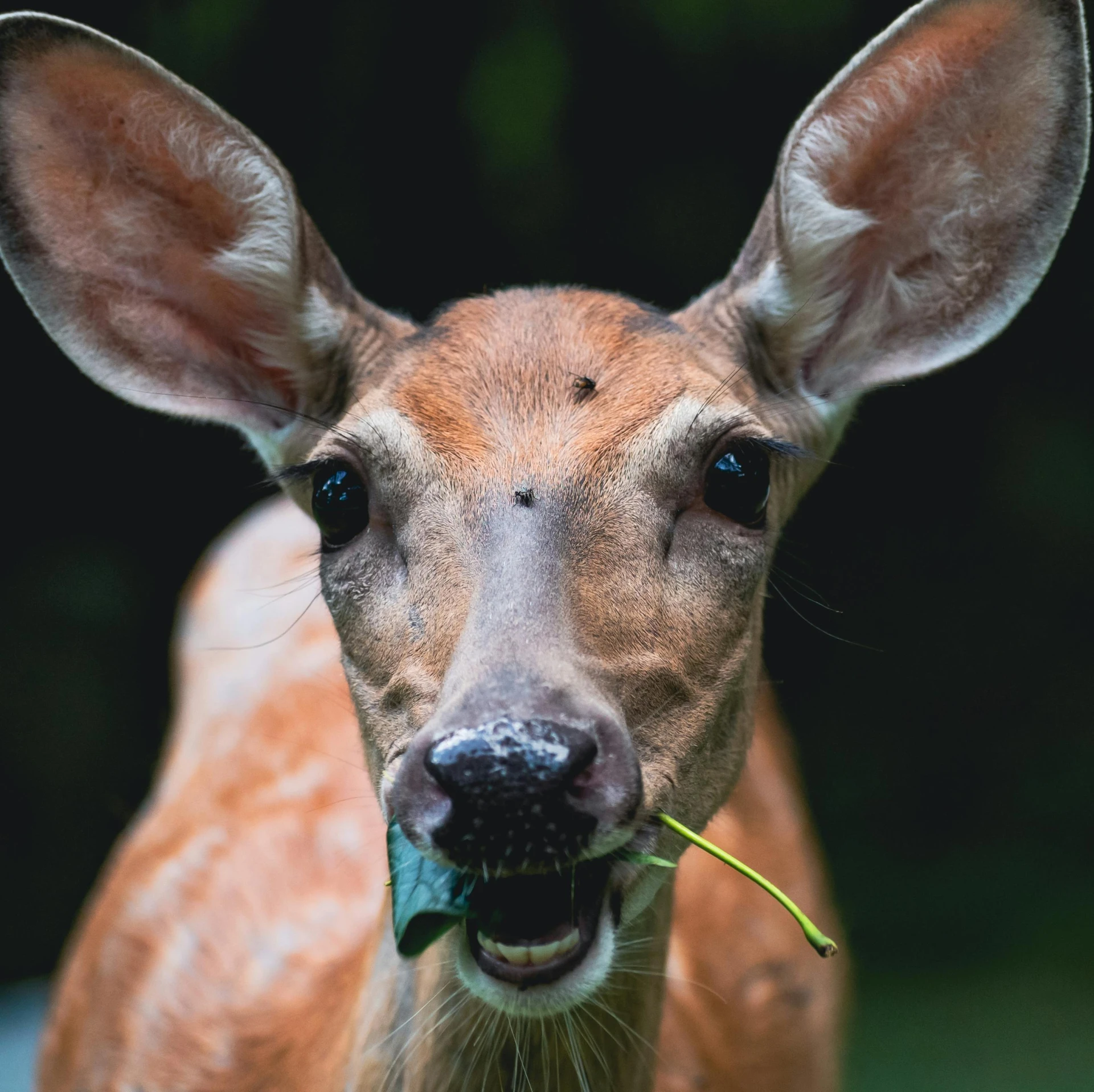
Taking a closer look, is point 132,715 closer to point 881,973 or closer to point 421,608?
point 881,973

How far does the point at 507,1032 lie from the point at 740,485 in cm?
101

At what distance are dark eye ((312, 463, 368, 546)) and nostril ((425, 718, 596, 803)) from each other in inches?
28.5

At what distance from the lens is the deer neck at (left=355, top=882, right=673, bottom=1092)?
236 centimetres

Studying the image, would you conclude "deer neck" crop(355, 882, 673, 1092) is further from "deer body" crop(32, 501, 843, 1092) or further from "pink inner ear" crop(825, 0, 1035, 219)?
"pink inner ear" crop(825, 0, 1035, 219)

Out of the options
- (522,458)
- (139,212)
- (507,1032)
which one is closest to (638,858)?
(507,1032)

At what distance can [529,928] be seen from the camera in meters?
1.99

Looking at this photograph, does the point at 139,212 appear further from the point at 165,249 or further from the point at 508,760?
the point at 508,760

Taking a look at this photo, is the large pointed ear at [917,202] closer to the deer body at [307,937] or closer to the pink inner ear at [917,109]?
the pink inner ear at [917,109]

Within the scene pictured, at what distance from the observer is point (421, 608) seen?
2.23 meters

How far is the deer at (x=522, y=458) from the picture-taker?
2.00 meters

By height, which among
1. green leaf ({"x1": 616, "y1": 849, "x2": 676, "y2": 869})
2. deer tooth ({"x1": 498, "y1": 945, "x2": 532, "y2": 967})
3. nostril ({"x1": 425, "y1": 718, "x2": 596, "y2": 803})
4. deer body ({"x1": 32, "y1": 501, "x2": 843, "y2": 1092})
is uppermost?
nostril ({"x1": 425, "y1": 718, "x2": 596, "y2": 803})

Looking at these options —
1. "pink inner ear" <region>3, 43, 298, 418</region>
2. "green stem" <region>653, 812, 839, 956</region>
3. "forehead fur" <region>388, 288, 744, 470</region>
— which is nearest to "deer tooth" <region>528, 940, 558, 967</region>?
"green stem" <region>653, 812, 839, 956</region>

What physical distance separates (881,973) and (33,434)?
15.3 feet

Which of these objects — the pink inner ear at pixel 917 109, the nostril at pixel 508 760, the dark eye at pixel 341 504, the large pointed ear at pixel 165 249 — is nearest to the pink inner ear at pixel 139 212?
the large pointed ear at pixel 165 249
